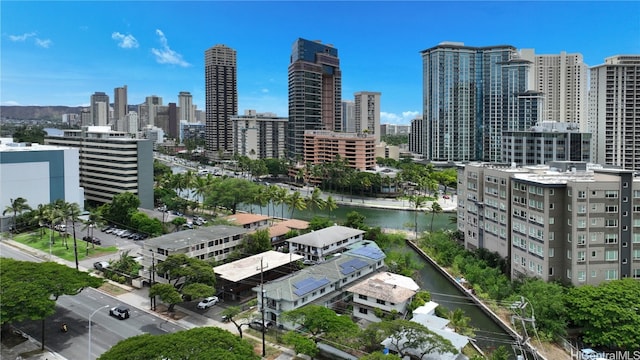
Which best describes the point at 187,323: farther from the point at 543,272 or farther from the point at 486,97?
the point at 486,97

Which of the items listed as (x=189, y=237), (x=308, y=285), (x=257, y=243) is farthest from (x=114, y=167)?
(x=308, y=285)

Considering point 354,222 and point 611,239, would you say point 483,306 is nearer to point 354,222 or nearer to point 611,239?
point 611,239

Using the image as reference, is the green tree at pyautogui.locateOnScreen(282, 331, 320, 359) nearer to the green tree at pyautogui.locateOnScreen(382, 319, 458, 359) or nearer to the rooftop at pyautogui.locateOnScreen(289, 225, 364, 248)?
the green tree at pyautogui.locateOnScreen(382, 319, 458, 359)

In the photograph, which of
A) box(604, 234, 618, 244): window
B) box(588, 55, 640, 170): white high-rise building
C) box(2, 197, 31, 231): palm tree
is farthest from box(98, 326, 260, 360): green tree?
box(588, 55, 640, 170): white high-rise building

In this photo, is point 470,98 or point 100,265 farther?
point 470,98

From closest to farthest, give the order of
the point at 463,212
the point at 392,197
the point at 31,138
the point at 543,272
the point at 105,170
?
the point at 543,272
the point at 463,212
the point at 105,170
the point at 392,197
the point at 31,138

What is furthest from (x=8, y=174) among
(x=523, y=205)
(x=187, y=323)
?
(x=523, y=205)

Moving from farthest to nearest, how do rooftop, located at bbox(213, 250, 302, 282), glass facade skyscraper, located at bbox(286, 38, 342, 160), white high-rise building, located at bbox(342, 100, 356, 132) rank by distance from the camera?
white high-rise building, located at bbox(342, 100, 356, 132), glass facade skyscraper, located at bbox(286, 38, 342, 160), rooftop, located at bbox(213, 250, 302, 282)
